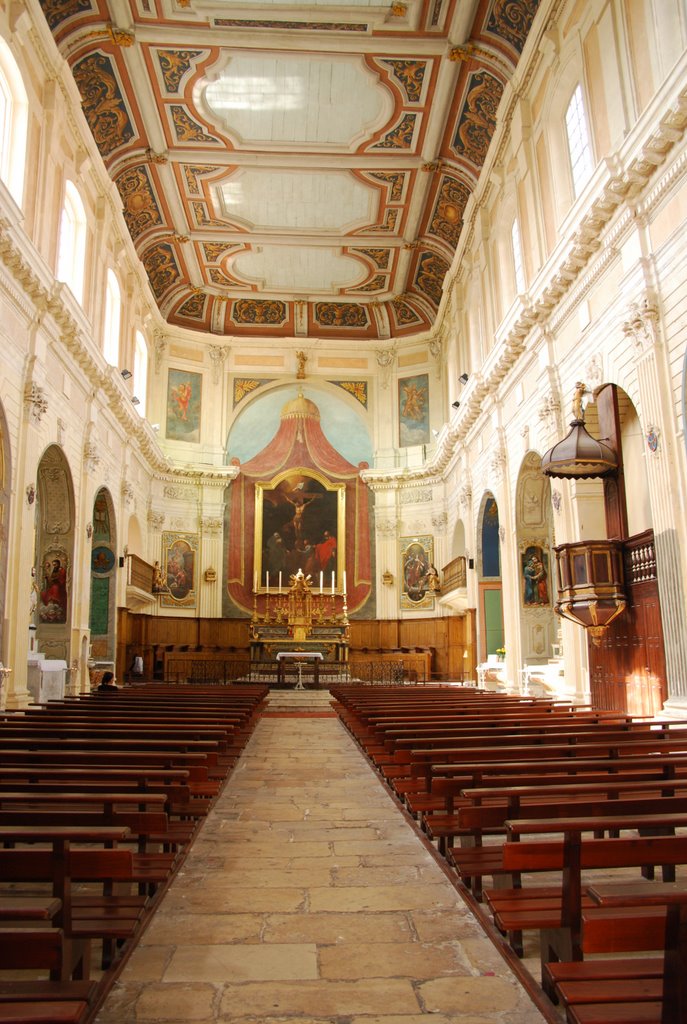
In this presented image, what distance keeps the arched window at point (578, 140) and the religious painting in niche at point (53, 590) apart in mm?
11567

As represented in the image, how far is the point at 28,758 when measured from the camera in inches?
208

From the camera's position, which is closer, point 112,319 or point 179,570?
point 112,319

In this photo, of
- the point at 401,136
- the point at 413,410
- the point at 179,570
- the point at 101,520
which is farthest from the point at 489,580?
the point at 401,136

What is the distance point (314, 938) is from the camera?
3.84 metres

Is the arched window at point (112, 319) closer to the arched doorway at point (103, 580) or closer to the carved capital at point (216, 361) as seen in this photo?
the arched doorway at point (103, 580)

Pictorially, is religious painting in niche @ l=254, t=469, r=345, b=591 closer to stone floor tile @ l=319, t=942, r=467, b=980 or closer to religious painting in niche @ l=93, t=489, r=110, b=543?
religious painting in niche @ l=93, t=489, r=110, b=543

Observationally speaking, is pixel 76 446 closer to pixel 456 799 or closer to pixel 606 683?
pixel 606 683

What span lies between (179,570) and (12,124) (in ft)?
47.3

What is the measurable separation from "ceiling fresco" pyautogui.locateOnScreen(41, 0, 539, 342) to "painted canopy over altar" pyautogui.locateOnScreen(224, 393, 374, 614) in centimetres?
484

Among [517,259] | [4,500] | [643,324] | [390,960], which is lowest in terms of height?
[390,960]

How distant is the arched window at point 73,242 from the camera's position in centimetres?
1664

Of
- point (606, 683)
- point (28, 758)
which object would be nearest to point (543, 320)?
point (606, 683)

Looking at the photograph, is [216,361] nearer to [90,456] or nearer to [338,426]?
[338,426]

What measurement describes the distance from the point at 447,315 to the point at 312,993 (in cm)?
2349
